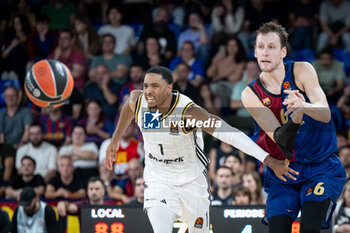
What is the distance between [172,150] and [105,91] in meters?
5.13

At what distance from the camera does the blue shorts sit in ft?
17.5

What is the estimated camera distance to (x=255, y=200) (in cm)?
872

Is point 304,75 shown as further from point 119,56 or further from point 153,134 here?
point 119,56

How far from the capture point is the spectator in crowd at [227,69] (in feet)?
36.2

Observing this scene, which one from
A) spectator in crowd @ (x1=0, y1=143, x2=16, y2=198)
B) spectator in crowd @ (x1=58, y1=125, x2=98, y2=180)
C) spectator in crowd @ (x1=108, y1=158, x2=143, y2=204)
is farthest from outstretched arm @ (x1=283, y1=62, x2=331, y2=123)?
spectator in crowd @ (x1=0, y1=143, x2=16, y2=198)

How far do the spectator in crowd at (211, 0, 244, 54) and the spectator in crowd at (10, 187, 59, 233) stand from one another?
4.98m

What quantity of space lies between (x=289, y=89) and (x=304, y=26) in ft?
21.5

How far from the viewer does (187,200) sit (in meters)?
6.15

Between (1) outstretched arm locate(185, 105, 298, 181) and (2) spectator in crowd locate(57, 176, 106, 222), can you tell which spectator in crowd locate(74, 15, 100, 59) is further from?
(1) outstretched arm locate(185, 105, 298, 181)

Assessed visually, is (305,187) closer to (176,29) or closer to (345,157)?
(345,157)

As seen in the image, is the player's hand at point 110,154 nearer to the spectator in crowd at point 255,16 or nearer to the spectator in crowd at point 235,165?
the spectator in crowd at point 235,165

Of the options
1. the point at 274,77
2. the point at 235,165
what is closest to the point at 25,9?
the point at 235,165

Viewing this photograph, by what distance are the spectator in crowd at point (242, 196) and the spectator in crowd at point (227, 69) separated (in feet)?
8.70

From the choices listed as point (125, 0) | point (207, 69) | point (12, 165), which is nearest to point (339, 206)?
point (207, 69)
